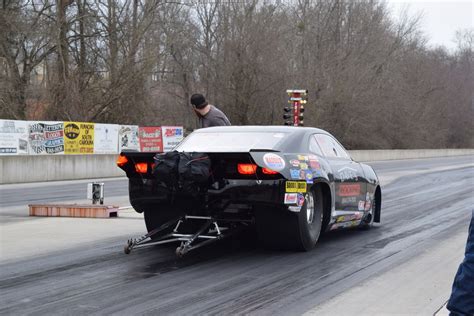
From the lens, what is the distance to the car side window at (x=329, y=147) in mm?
9317

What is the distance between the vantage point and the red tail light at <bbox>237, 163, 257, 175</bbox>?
7707mm

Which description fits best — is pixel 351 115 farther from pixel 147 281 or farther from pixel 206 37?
pixel 147 281

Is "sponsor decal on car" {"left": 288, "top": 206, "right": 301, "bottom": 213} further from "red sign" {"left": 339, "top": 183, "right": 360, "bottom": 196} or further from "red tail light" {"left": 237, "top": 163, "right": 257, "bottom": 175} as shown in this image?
"red sign" {"left": 339, "top": 183, "right": 360, "bottom": 196}

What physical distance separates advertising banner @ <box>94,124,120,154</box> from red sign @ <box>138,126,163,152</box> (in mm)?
1768

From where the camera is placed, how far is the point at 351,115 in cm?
5812

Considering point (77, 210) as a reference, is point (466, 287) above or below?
above

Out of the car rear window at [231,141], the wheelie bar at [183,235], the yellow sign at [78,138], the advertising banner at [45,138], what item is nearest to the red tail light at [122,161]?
the car rear window at [231,141]

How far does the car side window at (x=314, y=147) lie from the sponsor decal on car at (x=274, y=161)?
1.05 m

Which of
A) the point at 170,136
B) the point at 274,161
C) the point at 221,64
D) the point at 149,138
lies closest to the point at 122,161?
the point at 274,161

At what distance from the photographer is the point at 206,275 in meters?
7.11

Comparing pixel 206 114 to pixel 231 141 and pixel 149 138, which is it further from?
pixel 149 138

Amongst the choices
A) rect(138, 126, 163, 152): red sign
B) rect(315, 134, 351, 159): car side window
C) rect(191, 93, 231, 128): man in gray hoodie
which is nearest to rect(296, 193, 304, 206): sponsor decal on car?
rect(315, 134, 351, 159): car side window

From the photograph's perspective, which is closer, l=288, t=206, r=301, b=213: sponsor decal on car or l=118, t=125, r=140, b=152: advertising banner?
l=288, t=206, r=301, b=213: sponsor decal on car

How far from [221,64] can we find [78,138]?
896 inches
